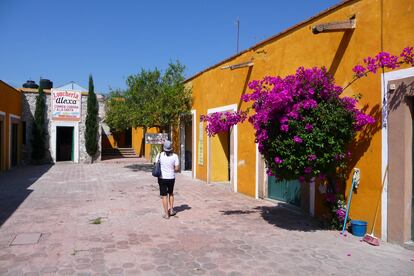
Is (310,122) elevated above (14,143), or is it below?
above

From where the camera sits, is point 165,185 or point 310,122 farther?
point 165,185

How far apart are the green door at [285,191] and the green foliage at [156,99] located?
6.87m

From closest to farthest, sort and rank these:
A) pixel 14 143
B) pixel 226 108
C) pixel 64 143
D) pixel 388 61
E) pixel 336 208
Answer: pixel 388 61 < pixel 336 208 < pixel 226 108 < pixel 14 143 < pixel 64 143

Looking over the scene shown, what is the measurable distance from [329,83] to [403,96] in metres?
1.13

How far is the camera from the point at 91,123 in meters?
22.6

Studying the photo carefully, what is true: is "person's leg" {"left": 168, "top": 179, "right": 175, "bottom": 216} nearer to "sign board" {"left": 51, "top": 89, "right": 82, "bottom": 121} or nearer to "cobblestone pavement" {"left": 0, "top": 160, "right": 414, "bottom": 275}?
"cobblestone pavement" {"left": 0, "top": 160, "right": 414, "bottom": 275}

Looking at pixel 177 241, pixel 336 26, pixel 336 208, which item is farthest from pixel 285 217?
pixel 336 26

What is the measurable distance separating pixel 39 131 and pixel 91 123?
9.55ft

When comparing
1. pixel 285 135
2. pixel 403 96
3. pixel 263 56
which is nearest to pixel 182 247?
pixel 285 135

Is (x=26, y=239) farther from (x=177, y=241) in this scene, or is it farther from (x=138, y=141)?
(x=138, y=141)

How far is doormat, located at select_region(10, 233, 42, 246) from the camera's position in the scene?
588 centimetres

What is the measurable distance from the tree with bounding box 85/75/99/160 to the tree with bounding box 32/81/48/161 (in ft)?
7.89

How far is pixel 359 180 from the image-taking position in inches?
255

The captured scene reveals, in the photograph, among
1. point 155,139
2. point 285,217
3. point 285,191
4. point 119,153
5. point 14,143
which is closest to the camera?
point 285,217
